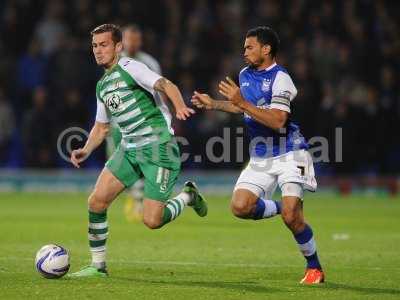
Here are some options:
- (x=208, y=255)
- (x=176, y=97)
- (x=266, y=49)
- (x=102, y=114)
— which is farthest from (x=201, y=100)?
(x=208, y=255)

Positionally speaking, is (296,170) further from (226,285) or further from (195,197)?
(195,197)

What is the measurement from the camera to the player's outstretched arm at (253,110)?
339 inches

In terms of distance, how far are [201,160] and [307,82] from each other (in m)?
2.61

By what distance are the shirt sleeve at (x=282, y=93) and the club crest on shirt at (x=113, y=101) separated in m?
1.38

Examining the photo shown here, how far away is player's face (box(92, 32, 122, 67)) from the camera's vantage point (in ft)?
30.6

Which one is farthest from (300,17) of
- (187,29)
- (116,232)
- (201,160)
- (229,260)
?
(229,260)

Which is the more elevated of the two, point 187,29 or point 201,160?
point 187,29

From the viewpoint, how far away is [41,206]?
18.4 meters

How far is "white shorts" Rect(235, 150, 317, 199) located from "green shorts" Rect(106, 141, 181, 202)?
63cm

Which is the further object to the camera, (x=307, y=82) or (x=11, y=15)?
(x=11, y=15)

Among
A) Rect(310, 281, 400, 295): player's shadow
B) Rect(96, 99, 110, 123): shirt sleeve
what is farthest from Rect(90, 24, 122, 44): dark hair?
Rect(310, 281, 400, 295): player's shadow

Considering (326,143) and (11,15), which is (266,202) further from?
(11,15)

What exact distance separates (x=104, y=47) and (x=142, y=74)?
44cm

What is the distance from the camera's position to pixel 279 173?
9.28m
